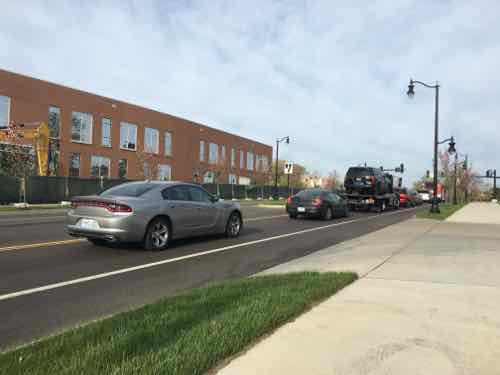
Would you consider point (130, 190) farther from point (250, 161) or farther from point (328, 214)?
point (250, 161)

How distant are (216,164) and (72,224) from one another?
51191 millimetres

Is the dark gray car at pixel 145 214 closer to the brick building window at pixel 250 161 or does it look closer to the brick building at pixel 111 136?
the brick building at pixel 111 136

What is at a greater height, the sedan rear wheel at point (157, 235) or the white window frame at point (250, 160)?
the white window frame at point (250, 160)

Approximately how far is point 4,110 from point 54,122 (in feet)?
15.0

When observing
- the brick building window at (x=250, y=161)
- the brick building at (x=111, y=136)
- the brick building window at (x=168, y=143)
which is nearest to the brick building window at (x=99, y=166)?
the brick building at (x=111, y=136)

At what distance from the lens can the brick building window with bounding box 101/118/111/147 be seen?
140ft

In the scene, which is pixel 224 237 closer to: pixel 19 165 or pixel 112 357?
pixel 112 357

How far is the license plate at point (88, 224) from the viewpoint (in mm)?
8087

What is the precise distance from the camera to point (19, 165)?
23.5 meters

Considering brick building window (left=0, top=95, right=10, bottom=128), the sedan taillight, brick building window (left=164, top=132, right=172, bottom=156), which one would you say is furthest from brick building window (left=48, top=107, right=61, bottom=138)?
the sedan taillight

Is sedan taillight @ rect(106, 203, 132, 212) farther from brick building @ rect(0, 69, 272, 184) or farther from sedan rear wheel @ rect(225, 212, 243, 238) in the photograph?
brick building @ rect(0, 69, 272, 184)

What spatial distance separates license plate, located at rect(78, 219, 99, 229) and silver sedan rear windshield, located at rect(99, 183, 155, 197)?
64cm

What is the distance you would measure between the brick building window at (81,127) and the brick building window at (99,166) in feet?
6.55

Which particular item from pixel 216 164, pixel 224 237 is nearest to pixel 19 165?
pixel 224 237
